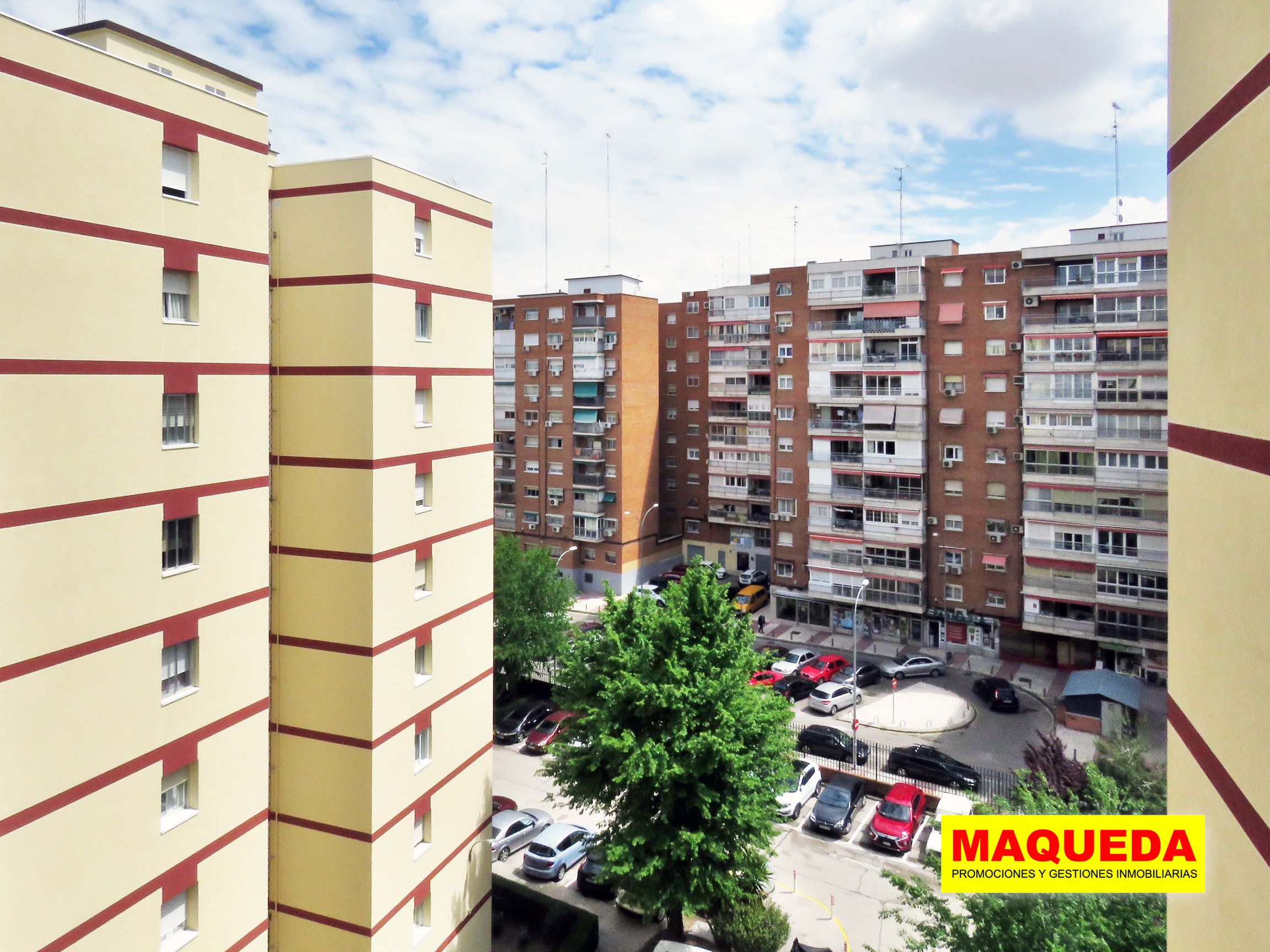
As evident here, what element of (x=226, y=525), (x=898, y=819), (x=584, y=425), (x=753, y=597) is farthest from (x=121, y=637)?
(x=584, y=425)

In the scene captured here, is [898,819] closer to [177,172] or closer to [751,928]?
[751,928]

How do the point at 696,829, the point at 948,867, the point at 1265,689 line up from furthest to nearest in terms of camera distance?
the point at 696,829, the point at 948,867, the point at 1265,689

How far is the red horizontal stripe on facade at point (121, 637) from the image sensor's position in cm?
1088

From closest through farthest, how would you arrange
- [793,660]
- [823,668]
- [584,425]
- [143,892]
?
1. [143,892]
2. [823,668]
3. [793,660]
4. [584,425]

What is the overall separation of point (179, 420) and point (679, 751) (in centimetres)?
1238

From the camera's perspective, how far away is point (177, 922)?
13547mm

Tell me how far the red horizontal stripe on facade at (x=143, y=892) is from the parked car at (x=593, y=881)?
11070 millimetres

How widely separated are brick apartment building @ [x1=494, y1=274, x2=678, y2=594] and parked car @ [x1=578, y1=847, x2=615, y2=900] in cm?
3256

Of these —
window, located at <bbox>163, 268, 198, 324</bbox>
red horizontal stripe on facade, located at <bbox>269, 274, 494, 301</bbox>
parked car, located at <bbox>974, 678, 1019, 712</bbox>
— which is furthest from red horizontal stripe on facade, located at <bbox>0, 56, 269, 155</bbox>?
parked car, located at <bbox>974, 678, 1019, 712</bbox>

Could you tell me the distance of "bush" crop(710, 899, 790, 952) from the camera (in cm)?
2067

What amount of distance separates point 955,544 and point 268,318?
38610 millimetres

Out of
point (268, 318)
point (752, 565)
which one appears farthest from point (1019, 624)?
point (268, 318)

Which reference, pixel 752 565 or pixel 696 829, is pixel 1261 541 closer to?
pixel 696 829

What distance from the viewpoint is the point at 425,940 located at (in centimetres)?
1780
